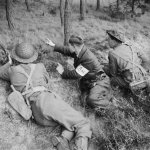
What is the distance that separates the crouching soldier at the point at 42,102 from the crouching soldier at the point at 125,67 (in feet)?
5.30

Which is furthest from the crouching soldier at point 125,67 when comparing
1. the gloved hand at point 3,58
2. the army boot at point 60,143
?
the gloved hand at point 3,58

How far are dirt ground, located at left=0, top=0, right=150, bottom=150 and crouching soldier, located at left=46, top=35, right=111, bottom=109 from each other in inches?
11.5

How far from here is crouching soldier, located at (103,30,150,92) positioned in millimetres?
5789

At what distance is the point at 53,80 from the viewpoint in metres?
6.09

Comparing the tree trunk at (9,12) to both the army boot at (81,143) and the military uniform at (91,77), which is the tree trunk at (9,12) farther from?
the army boot at (81,143)

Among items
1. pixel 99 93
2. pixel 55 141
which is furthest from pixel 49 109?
pixel 99 93

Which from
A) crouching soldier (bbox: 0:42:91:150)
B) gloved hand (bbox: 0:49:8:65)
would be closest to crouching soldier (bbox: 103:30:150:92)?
crouching soldier (bbox: 0:42:91:150)

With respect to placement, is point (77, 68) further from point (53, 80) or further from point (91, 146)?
point (91, 146)

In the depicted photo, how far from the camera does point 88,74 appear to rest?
231 inches

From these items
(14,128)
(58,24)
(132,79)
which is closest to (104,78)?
(132,79)

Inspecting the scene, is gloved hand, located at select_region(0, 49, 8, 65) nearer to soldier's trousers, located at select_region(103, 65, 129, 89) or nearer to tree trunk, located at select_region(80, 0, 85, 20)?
soldier's trousers, located at select_region(103, 65, 129, 89)

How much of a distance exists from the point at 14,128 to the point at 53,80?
160 centimetres

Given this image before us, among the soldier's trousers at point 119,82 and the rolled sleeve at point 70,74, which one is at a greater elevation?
the rolled sleeve at point 70,74

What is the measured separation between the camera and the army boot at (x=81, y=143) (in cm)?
452
